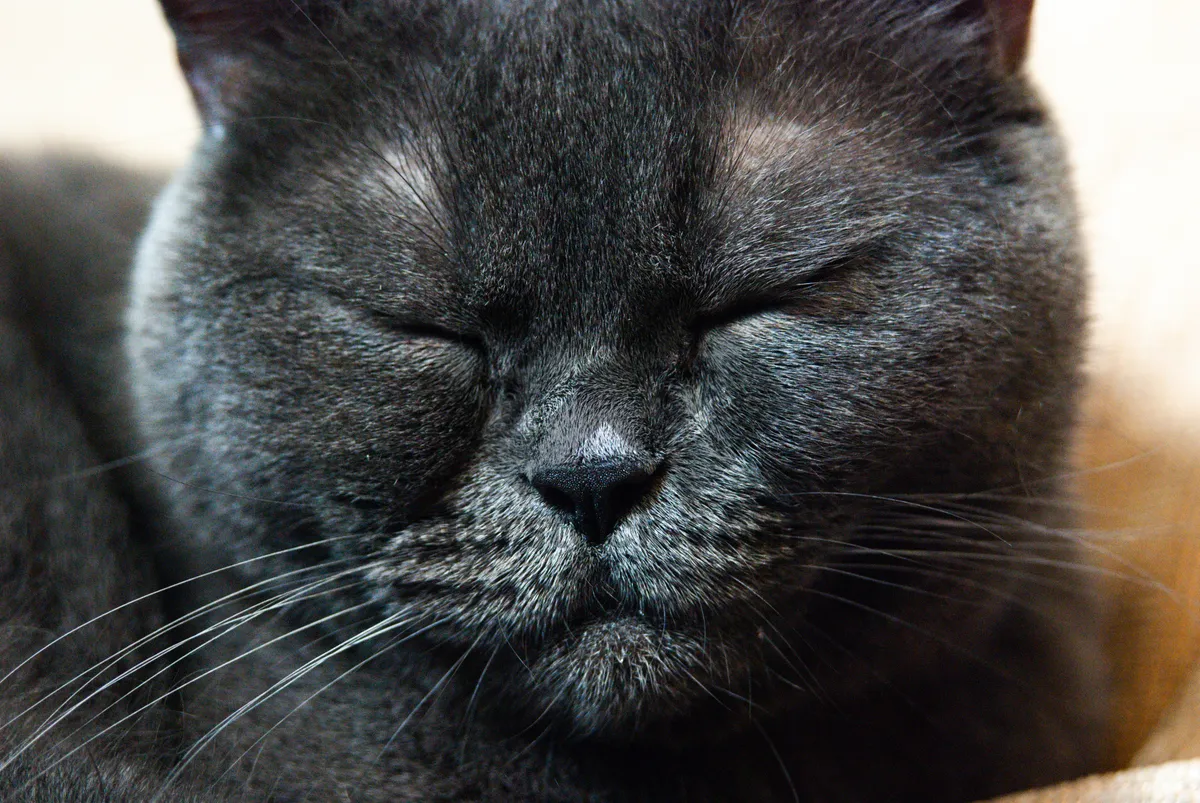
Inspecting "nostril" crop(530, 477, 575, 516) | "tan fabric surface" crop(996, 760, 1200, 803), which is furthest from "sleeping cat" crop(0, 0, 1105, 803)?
"tan fabric surface" crop(996, 760, 1200, 803)

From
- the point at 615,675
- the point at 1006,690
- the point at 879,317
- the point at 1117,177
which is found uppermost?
the point at 1117,177

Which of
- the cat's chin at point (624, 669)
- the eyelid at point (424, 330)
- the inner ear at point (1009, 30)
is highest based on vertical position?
the inner ear at point (1009, 30)

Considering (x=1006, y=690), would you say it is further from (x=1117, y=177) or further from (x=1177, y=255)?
(x=1117, y=177)

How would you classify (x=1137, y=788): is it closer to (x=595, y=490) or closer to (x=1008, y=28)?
(x=595, y=490)

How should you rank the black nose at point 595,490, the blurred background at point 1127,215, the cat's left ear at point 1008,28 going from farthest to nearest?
1. the blurred background at point 1127,215
2. the cat's left ear at point 1008,28
3. the black nose at point 595,490

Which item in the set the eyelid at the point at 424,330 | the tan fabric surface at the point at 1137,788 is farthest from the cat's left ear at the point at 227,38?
the tan fabric surface at the point at 1137,788

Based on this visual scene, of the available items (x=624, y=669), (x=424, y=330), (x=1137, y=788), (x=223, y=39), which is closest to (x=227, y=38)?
(x=223, y=39)

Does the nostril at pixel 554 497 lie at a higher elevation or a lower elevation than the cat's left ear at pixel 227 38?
lower


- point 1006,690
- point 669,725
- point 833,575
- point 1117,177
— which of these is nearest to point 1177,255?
point 1117,177

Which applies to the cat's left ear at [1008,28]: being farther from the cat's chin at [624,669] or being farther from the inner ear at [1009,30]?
the cat's chin at [624,669]
